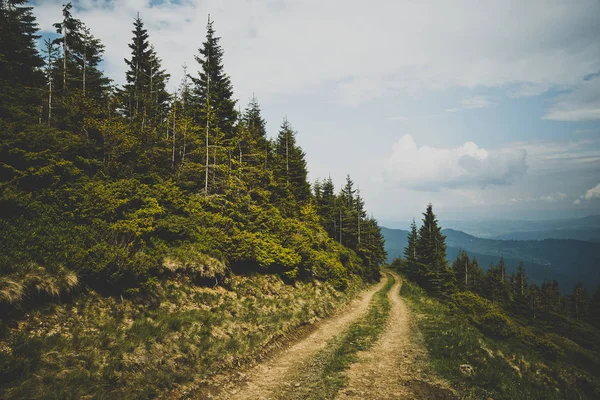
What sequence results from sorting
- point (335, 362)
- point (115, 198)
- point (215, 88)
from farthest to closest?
point (215, 88), point (115, 198), point (335, 362)

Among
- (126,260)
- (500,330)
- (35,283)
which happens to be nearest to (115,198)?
(126,260)

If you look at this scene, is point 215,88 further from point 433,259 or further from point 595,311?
point 595,311

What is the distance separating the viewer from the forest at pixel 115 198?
9234 mm

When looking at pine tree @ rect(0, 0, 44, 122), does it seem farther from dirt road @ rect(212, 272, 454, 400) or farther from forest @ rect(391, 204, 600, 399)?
forest @ rect(391, 204, 600, 399)

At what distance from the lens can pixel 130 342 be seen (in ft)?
26.6

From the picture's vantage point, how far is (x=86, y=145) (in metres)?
14.5

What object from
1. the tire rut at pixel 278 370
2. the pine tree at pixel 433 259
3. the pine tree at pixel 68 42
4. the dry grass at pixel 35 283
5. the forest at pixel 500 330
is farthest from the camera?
the pine tree at pixel 433 259

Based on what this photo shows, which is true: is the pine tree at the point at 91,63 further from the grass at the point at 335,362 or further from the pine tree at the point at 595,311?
the pine tree at the point at 595,311

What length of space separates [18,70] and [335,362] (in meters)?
34.6

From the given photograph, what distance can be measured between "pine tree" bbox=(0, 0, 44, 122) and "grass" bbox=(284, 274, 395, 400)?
62.6ft

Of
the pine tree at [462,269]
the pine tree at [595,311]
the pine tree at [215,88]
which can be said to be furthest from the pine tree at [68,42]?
the pine tree at [595,311]

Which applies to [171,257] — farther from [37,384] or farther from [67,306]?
[37,384]

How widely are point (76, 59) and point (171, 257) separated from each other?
35326mm

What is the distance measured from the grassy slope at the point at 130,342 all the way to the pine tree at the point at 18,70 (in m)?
12.4
